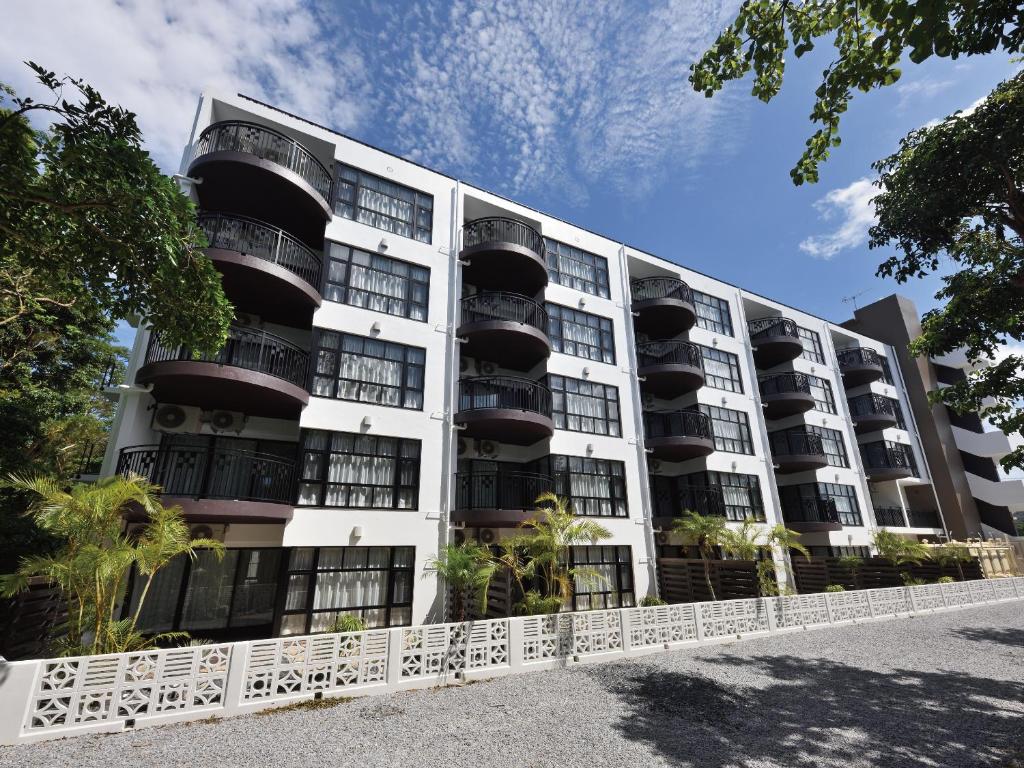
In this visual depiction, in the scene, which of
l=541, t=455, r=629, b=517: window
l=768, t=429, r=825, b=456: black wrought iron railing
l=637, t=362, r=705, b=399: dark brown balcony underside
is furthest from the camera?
l=768, t=429, r=825, b=456: black wrought iron railing

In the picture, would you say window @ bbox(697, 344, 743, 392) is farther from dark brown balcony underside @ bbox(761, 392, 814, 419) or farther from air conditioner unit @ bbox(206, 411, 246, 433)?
air conditioner unit @ bbox(206, 411, 246, 433)

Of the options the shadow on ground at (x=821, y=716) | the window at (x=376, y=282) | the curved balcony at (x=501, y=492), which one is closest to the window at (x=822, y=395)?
the curved balcony at (x=501, y=492)

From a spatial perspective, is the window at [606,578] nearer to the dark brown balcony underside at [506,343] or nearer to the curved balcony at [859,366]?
the dark brown balcony underside at [506,343]

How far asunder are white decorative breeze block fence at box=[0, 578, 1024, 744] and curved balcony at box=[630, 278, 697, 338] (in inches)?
524

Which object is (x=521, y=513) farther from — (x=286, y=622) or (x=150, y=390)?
(x=150, y=390)

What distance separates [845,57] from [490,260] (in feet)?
44.8

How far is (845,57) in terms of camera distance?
19.0ft

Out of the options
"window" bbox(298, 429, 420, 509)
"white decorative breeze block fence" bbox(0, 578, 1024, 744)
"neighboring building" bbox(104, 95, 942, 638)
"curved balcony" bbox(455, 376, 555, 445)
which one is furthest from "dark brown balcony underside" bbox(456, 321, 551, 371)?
"white decorative breeze block fence" bbox(0, 578, 1024, 744)

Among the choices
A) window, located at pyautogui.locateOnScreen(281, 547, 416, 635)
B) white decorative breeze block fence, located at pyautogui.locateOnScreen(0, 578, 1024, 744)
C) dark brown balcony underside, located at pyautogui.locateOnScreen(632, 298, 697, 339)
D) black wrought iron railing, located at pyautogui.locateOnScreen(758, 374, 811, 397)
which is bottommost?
white decorative breeze block fence, located at pyautogui.locateOnScreen(0, 578, 1024, 744)

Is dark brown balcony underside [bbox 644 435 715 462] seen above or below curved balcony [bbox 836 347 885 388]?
below

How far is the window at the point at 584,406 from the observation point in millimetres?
18516

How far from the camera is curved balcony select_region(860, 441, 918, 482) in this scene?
2869cm

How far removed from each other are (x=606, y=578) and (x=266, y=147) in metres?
18.4

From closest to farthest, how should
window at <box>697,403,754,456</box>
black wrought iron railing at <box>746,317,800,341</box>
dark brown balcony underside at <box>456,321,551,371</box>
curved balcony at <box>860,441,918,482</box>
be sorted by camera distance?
dark brown balcony underside at <box>456,321,551,371</box>, window at <box>697,403,754,456</box>, black wrought iron railing at <box>746,317,800,341</box>, curved balcony at <box>860,441,918,482</box>
